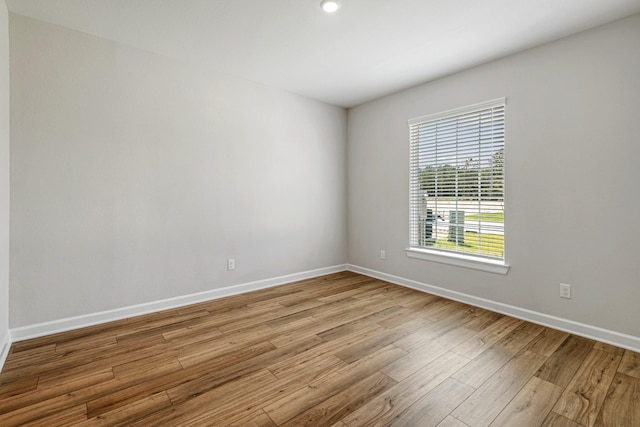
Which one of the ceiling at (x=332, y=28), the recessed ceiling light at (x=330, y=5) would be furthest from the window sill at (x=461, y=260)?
the recessed ceiling light at (x=330, y=5)

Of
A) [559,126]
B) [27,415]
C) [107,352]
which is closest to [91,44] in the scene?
[107,352]

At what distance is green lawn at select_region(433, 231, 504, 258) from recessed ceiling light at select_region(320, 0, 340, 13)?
104 inches

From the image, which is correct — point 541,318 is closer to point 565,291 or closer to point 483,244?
point 565,291

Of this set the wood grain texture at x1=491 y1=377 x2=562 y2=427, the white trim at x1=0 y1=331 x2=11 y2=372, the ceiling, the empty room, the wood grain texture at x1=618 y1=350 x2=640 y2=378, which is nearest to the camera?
the wood grain texture at x1=491 y1=377 x2=562 y2=427

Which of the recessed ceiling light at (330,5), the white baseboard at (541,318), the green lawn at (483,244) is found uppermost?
the recessed ceiling light at (330,5)

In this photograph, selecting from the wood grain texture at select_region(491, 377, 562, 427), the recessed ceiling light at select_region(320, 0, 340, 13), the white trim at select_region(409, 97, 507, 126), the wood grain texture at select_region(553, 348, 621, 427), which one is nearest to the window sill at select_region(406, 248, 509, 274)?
the wood grain texture at select_region(553, 348, 621, 427)

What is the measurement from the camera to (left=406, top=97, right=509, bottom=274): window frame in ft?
10.1

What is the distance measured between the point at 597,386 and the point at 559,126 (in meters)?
2.07

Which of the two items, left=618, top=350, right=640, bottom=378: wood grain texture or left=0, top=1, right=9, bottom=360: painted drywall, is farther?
left=0, top=1, right=9, bottom=360: painted drywall

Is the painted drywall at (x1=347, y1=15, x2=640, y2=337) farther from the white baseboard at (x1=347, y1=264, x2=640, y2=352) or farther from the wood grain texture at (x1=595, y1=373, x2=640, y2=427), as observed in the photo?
the wood grain texture at (x1=595, y1=373, x2=640, y2=427)

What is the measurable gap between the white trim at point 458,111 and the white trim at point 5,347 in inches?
176

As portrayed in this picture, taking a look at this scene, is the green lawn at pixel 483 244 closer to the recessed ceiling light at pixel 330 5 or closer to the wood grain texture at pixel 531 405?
the wood grain texture at pixel 531 405

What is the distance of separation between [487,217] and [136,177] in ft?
12.0

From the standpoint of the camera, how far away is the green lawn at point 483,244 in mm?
3125
